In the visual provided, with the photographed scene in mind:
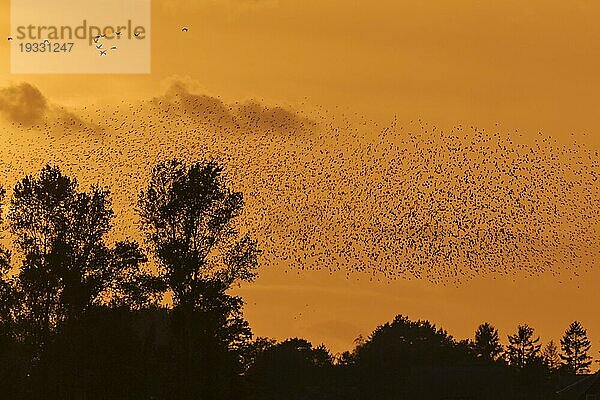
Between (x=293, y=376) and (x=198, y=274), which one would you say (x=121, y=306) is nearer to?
(x=198, y=274)

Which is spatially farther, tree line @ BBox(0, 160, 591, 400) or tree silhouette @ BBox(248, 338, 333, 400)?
tree silhouette @ BBox(248, 338, 333, 400)

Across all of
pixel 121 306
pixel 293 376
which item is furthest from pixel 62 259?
pixel 293 376

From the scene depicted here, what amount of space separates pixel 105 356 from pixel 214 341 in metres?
5.60

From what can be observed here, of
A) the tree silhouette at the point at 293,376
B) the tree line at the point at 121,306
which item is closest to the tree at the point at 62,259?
the tree line at the point at 121,306

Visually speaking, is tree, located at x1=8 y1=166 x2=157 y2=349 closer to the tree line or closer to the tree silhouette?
the tree line

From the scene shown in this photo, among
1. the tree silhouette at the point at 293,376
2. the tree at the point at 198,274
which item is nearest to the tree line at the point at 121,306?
the tree at the point at 198,274

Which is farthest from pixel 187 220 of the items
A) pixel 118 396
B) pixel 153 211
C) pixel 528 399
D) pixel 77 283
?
pixel 528 399

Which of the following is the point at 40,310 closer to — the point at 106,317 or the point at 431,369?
the point at 106,317

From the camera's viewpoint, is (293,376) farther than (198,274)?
Yes

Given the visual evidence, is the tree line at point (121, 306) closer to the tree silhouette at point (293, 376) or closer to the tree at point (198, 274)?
the tree at point (198, 274)

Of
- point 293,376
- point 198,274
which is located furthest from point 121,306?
point 293,376

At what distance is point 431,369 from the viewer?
5576 inches

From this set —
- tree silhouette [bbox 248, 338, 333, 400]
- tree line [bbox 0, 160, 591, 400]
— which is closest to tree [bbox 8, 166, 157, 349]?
tree line [bbox 0, 160, 591, 400]

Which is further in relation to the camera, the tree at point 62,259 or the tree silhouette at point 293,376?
the tree silhouette at point 293,376
